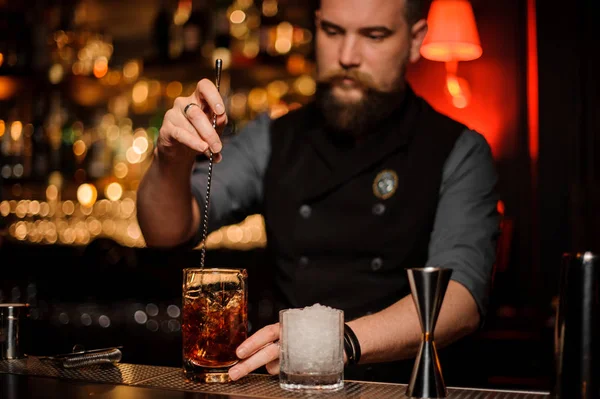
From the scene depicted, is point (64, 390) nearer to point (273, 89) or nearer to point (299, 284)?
point (299, 284)

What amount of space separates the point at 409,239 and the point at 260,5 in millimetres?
2241

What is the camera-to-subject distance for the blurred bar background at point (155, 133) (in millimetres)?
3277

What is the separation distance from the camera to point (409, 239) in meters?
1.97

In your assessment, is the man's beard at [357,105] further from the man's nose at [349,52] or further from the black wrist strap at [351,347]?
the black wrist strap at [351,347]

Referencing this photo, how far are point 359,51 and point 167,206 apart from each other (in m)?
0.61

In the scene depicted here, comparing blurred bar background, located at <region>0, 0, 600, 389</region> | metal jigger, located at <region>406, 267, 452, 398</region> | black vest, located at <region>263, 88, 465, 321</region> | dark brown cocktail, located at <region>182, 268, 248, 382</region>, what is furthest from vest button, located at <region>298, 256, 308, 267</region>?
blurred bar background, located at <region>0, 0, 600, 389</region>

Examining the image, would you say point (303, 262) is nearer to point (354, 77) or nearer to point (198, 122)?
point (354, 77)

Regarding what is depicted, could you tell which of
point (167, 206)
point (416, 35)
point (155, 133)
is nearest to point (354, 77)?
point (416, 35)

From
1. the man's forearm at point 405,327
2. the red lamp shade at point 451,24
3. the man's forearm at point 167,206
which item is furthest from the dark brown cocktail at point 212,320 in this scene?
the red lamp shade at point 451,24

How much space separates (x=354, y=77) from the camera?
80.0 inches

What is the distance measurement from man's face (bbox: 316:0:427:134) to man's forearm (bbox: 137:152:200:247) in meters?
0.47

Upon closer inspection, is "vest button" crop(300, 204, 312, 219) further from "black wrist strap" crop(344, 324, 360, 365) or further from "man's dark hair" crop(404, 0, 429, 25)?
"black wrist strap" crop(344, 324, 360, 365)

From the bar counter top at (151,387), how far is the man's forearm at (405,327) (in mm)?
216

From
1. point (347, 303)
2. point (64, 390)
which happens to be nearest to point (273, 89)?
point (347, 303)
